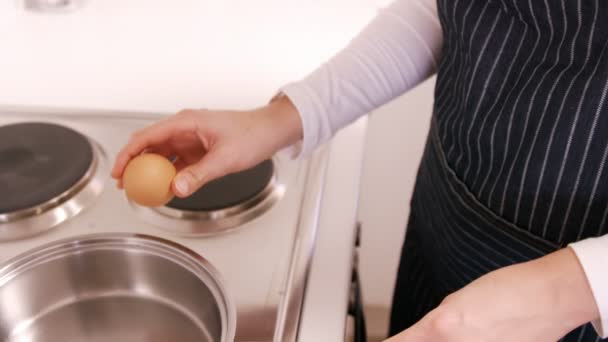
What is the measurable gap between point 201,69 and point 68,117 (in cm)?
20

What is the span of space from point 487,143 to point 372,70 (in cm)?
16

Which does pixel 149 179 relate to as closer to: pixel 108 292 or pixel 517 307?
pixel 108 292

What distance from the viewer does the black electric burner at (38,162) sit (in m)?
0.62

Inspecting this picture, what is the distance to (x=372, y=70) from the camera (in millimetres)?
641

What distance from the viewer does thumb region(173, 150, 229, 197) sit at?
0.54 meters

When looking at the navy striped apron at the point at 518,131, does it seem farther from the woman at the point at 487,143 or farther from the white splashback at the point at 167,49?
the white splashback at the point at 167,49

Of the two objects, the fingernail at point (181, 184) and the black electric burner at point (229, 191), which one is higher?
the fingernail at point (181, 184)

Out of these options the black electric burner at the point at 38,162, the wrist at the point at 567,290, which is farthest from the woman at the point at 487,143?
the black electric burner at the point at 38,162

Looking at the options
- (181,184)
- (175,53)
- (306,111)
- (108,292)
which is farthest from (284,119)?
(175,53)

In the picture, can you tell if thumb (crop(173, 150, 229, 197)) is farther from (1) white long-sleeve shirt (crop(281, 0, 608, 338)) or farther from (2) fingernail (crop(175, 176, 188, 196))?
(1) white long-sleeve shirt (crop(281, 0, 608, 338))

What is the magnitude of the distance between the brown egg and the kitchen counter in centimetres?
20

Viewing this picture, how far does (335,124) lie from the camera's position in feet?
2.12

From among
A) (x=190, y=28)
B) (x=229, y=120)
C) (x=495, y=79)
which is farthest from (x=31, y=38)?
(x=495, y=79)

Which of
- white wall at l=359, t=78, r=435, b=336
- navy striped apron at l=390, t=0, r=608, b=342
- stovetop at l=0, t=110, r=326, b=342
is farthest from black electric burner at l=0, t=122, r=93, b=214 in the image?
white wall at l=359, t=78, r=435, b=336
